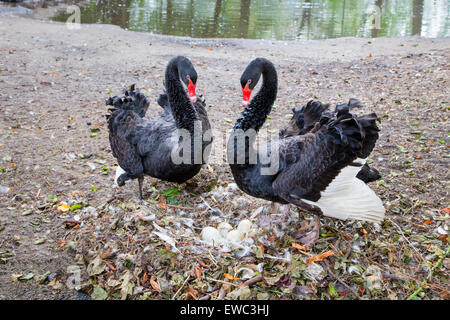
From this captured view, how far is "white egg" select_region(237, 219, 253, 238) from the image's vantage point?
318cm

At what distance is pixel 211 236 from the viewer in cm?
313

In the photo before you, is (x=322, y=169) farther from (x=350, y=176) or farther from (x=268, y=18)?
(x=268, y=18)

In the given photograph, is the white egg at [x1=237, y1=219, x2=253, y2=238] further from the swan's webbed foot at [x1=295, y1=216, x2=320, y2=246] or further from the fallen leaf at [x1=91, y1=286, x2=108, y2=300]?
the fallen leaf at [x1=91, y1=286, x2=108, y2=300]

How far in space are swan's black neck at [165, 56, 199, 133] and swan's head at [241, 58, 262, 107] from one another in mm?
773

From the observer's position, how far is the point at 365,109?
18.4ft

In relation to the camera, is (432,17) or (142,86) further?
(432,17)

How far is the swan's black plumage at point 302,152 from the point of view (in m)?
2.78

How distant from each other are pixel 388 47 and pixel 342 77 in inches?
135

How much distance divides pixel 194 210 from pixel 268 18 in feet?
46.2

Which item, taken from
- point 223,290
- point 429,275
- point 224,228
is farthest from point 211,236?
point 429,275

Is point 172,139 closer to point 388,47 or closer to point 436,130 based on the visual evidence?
point 436,130

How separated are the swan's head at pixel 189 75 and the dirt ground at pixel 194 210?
1067 millimetres

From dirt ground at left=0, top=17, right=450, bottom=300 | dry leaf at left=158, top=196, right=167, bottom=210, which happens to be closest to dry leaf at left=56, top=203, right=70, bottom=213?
dirt ground at left=0, top=17, right=450, bottom=300

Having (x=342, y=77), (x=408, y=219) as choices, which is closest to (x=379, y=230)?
(x=408, y=219)
